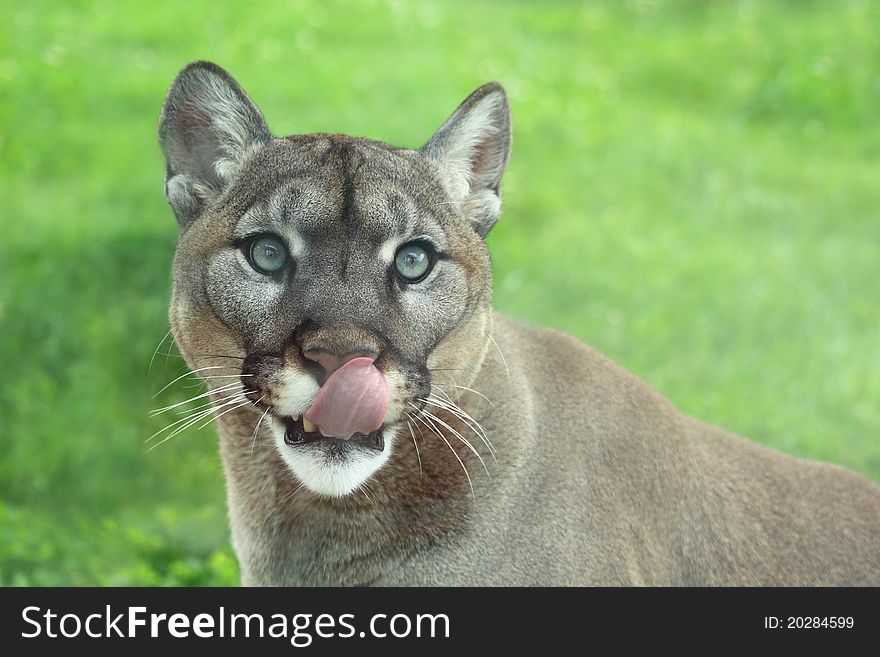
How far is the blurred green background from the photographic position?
8.34 metres

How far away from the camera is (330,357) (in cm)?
387

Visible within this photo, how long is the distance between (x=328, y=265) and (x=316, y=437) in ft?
1.93

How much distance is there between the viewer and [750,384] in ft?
30.0

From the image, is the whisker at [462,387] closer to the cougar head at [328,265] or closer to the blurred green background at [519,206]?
the cougar head at [328,265]

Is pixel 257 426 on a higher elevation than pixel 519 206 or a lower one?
lower

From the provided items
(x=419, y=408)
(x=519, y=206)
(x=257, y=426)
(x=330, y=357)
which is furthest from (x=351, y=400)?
(x=519, y=206)

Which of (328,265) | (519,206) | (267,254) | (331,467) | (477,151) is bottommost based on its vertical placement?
(331,467)

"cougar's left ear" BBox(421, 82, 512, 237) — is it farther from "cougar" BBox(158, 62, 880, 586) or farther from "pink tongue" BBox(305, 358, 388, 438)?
"pink tongue" BBox(305, 358, 388, 438)

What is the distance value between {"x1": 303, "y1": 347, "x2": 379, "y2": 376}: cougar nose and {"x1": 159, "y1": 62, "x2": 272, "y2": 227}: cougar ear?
3.60 ft

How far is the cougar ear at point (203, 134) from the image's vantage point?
4684mm

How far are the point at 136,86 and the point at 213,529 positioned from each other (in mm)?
5834

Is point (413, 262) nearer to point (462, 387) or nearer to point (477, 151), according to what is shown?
point (462, 387)

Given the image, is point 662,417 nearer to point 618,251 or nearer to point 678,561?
point 678,561

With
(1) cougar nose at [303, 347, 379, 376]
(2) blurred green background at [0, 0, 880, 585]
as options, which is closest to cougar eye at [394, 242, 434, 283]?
(1) cougar nose at [303, 347, 379, 376]
